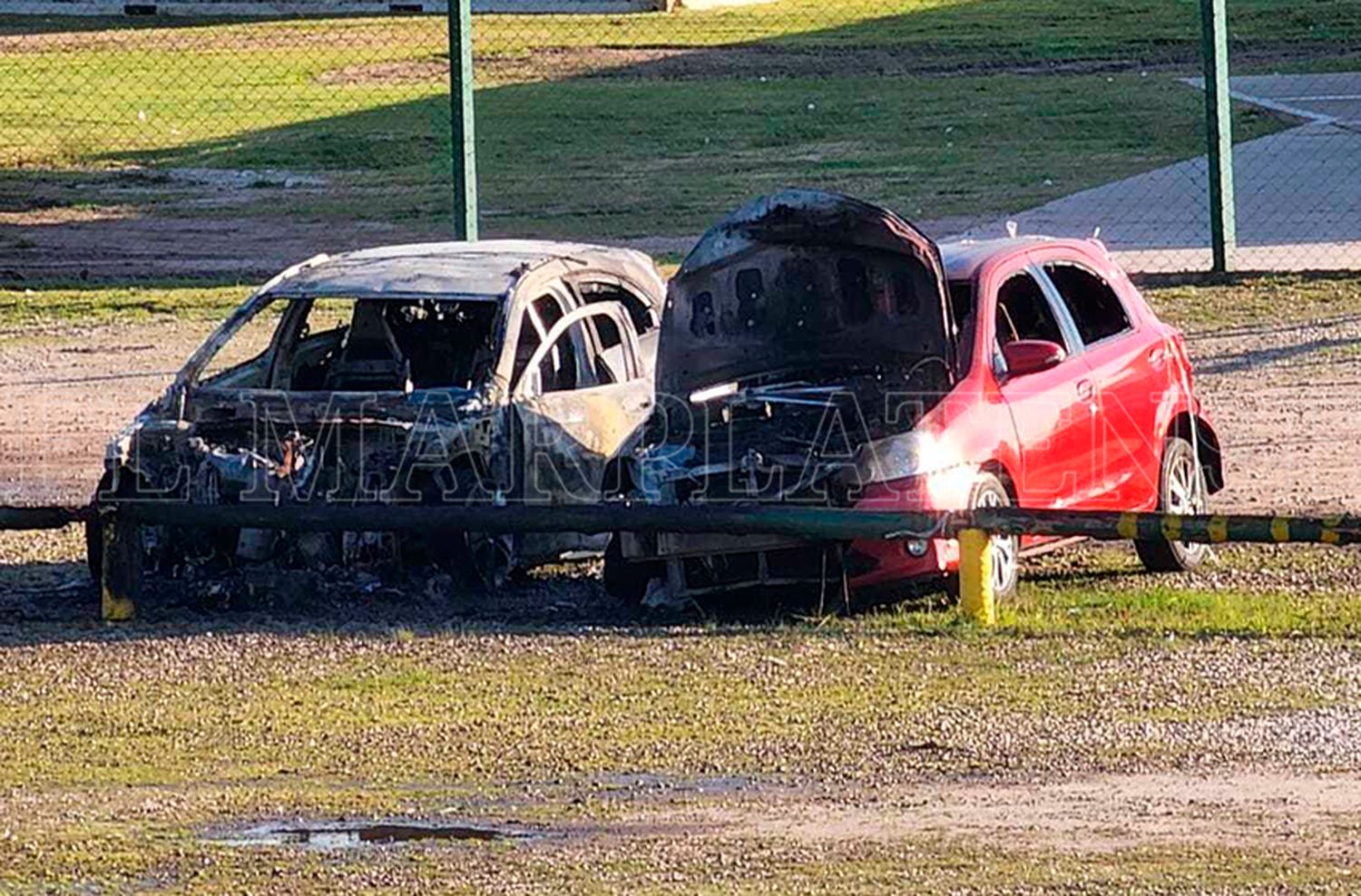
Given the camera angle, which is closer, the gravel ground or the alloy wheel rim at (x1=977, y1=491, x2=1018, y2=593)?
the gravel ground

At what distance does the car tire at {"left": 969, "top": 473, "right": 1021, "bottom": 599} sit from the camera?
12.4 metres

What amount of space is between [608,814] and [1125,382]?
16.8 feet

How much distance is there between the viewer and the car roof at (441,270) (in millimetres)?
13383

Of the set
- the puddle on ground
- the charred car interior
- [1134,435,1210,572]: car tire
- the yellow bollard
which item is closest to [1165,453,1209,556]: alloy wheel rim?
[1134,435,1210,572]: car tire

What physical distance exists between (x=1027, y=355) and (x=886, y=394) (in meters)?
0.64

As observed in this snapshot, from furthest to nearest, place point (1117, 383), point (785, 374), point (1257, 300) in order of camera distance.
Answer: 1. point (1257, 300)
2. point (1117, 383)
3. point (785, 374)

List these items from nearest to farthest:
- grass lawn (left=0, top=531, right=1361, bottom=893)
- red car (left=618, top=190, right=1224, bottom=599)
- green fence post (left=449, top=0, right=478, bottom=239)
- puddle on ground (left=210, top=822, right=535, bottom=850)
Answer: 1. grass lawn (left=0, top=531, right=1361, bottom=893)
2. puddle on ground (left=210, top=822, right=535, bottom=850)
3. red car (left=618, top=190, right=1224, bottom=599)
4. green fence post (left=449, top=0, right=478, bottom=239)

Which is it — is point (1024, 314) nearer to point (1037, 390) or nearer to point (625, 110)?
point (1037, 390)

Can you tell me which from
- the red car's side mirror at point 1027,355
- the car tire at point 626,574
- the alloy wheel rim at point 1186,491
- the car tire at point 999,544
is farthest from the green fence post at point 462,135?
the car tire at point 999,544

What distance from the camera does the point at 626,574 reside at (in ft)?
42.0

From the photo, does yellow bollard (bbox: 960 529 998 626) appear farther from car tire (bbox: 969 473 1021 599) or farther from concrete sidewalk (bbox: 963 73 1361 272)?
concrete sidewalk (bbox: 963 73 1361 272)

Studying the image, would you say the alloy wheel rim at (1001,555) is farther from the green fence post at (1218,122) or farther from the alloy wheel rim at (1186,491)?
the green fence post at (1218,122)

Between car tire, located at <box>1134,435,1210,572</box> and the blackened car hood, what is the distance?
1.56 m

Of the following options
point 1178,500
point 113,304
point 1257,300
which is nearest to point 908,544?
point 1178,500
